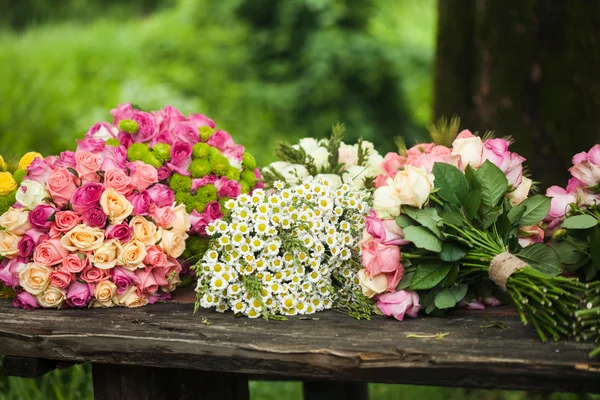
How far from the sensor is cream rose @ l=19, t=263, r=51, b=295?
1801 mm

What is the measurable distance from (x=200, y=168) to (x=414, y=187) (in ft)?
2.28

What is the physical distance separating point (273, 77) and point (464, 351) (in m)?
6.10

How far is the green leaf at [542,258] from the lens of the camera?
1609mm

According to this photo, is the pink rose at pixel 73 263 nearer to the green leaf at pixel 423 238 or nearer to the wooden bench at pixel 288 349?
the wooden bench at pixel 288 349

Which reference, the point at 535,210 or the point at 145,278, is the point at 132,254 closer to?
the point at 145,278

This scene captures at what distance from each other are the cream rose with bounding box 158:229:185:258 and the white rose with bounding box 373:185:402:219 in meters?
0.58

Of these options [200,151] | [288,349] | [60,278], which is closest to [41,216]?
[60,278]

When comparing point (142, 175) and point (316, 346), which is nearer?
point (316, 346)

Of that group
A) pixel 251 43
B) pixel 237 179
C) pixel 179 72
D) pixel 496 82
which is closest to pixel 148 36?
pixel 179 72

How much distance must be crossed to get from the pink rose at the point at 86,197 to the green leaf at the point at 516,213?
1.10m

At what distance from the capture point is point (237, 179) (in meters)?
2.09

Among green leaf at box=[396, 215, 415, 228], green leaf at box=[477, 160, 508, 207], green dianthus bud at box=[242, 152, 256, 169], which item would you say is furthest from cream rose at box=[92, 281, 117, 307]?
green leaf at box=[477, 160, 508, 207]

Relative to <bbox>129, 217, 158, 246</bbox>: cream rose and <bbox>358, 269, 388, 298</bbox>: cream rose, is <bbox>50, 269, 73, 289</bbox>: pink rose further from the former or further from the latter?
<bbox>358, 269, 388, 298</bbox>: cream rose

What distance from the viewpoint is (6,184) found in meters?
1.96
